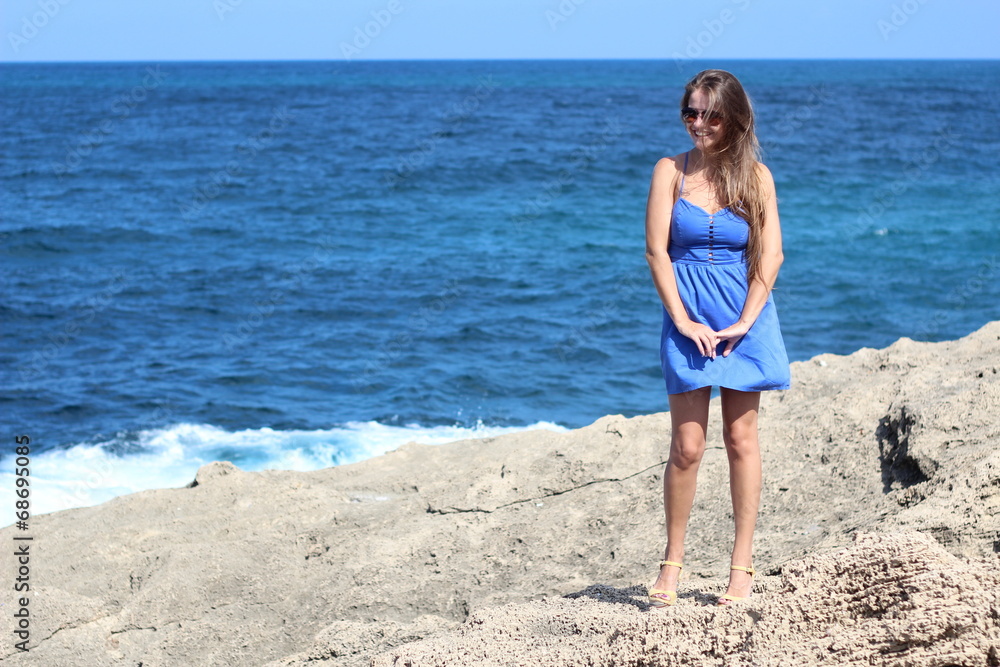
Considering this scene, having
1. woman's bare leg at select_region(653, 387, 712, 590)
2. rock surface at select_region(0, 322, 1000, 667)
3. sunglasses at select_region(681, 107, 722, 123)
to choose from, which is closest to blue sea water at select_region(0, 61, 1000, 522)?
rock surface at select_region(0, 322, 1000, 667)

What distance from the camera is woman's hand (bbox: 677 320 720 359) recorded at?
9.11 ft

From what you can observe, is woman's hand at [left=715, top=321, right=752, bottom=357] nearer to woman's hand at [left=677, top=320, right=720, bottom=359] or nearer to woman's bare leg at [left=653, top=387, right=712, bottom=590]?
woman's hand at [left=677, top=320, right=720, bottom=359]

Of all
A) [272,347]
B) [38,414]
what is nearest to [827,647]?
[38,414]

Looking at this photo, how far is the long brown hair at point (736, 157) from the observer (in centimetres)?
281

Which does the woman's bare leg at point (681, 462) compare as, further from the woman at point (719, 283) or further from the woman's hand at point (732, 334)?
the woman's hand at point (732, 334)

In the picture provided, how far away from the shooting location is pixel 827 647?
2.18 meters

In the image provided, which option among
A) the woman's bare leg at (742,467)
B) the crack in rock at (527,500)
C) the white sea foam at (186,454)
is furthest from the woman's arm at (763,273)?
the white sea foam at (186,454)

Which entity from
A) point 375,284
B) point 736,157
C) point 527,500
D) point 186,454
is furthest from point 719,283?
point 375,284

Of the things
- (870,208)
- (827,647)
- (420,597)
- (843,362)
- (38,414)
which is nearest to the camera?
(827,647)

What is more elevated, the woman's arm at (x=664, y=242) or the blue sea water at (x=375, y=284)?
the blue sea water at (x=375, y=284)

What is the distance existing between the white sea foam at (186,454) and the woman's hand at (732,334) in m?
5.33

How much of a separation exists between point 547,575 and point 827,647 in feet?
5.82

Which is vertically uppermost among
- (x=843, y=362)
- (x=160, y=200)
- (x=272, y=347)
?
(x=160, y=200)

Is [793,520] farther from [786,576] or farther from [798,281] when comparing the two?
[798,281]
